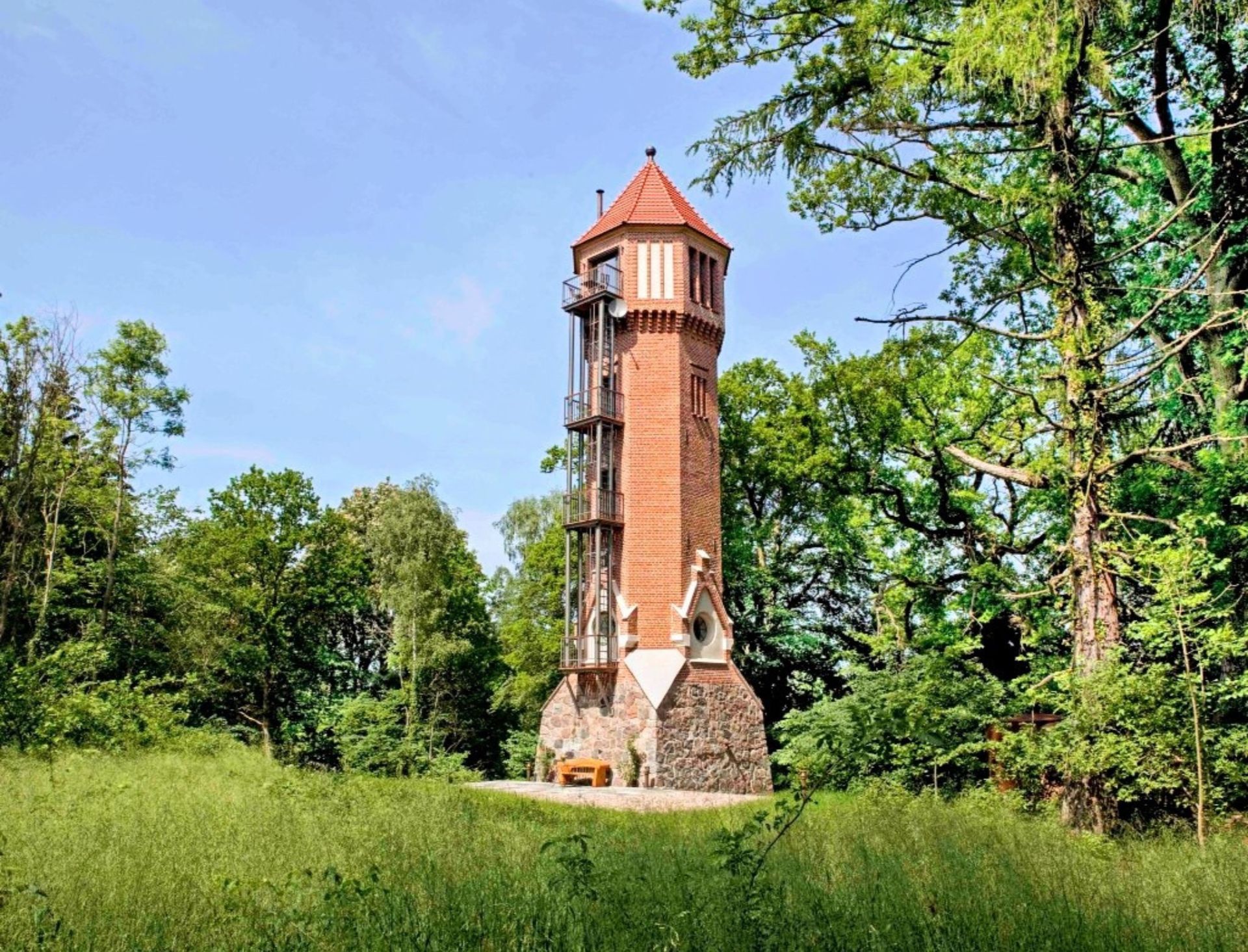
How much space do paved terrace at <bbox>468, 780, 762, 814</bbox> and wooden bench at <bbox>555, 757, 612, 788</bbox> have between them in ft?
1.23

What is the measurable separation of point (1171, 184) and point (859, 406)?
929 centimetres

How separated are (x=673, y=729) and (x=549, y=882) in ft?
56.0

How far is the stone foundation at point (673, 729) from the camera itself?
2152 cm

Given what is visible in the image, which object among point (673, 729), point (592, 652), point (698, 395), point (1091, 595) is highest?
point (698, 395)

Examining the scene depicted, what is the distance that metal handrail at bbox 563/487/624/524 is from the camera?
23.4m

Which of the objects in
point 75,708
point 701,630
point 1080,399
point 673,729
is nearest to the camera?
point 1080,399

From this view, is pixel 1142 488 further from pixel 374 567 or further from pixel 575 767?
pixel 374 567

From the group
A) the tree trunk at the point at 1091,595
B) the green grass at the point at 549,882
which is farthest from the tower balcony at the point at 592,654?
the tree trunk at the point at 1091,595

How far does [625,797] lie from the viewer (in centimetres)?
1778

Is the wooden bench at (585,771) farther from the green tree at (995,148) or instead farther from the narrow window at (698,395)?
the green tree at (995,148)

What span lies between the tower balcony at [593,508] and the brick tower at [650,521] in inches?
1.4

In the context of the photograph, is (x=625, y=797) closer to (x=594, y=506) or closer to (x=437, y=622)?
(x=594, y=506)

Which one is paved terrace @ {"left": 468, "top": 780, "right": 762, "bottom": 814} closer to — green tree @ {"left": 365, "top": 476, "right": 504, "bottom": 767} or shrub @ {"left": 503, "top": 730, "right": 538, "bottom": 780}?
shrub @ {"left": 503, "top": 730, "right": 538, "bottom": 780}

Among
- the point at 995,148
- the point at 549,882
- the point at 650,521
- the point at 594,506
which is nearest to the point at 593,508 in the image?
the point at 594,506
